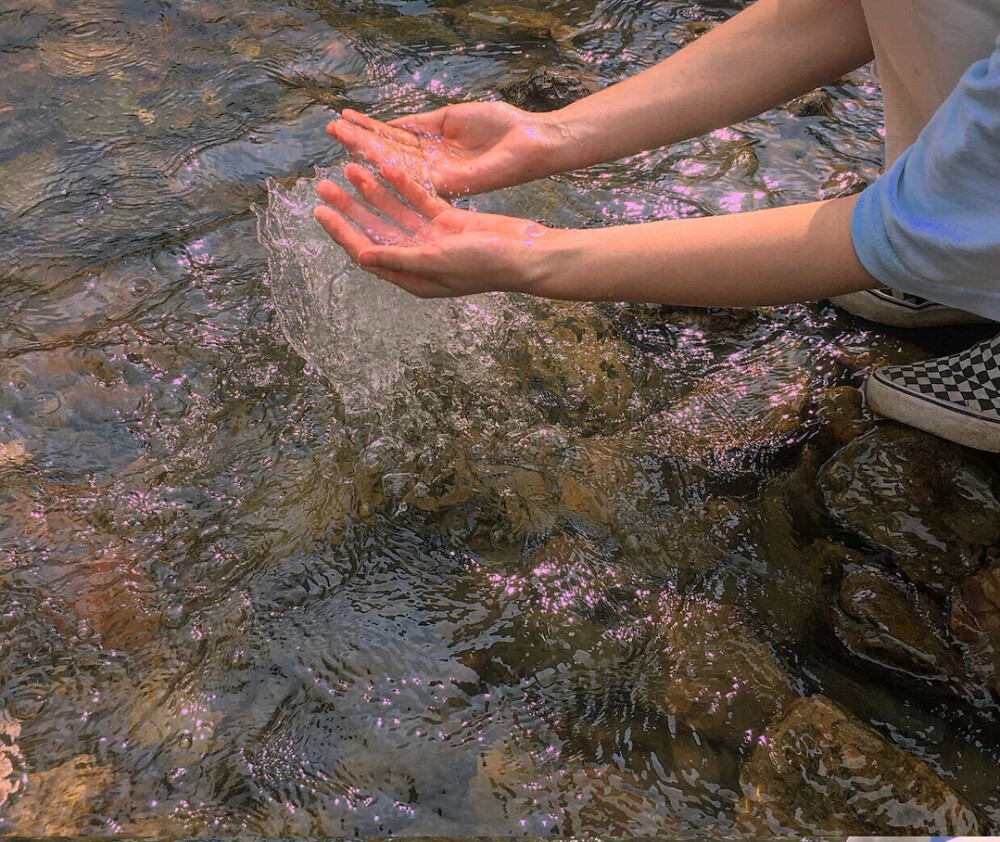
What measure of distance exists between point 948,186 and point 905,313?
106 cm

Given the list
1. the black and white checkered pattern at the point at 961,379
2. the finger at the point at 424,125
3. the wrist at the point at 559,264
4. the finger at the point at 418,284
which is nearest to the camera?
the wrist at the point at 559,264

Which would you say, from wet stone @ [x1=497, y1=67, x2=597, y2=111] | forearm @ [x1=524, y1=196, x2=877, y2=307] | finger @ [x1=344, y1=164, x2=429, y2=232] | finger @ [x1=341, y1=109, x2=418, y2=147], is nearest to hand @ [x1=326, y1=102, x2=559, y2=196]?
finger @ [x1=341, y1=109, x2=418, y2=147]

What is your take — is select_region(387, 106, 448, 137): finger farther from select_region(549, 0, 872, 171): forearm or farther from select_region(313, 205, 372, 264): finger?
select_region(313, 205, 372, 264): finger

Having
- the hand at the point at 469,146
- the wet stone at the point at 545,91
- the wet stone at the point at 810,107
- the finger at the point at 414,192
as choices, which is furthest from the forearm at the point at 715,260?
the wet stone at the point at 810,107

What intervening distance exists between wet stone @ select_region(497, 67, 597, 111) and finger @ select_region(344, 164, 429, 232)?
1.35 metres

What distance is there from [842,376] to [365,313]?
1.29m

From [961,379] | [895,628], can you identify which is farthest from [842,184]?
[895,628]

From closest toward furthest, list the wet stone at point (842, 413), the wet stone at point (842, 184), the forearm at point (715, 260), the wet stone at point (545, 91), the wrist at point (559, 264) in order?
the forearm at point (715, 260) < the wrist at point (559, 264) < the wet stone at point (842, 413) < the wet stone at point (842, 184) < the wet stone at point (545, 91)

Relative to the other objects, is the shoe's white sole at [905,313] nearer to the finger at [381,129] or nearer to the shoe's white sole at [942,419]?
the shoe's white sole at [942,419]

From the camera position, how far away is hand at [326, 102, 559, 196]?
7.61ft

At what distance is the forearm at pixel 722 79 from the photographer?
7.54 ft

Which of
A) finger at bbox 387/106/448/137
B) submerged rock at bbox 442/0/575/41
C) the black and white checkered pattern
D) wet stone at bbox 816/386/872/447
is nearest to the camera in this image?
the black and white checkered pattern

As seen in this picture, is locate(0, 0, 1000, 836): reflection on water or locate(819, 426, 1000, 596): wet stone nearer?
locate(0, 0, 1000, 836): reflection on water

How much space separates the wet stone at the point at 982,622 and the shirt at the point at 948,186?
589 millimetres
